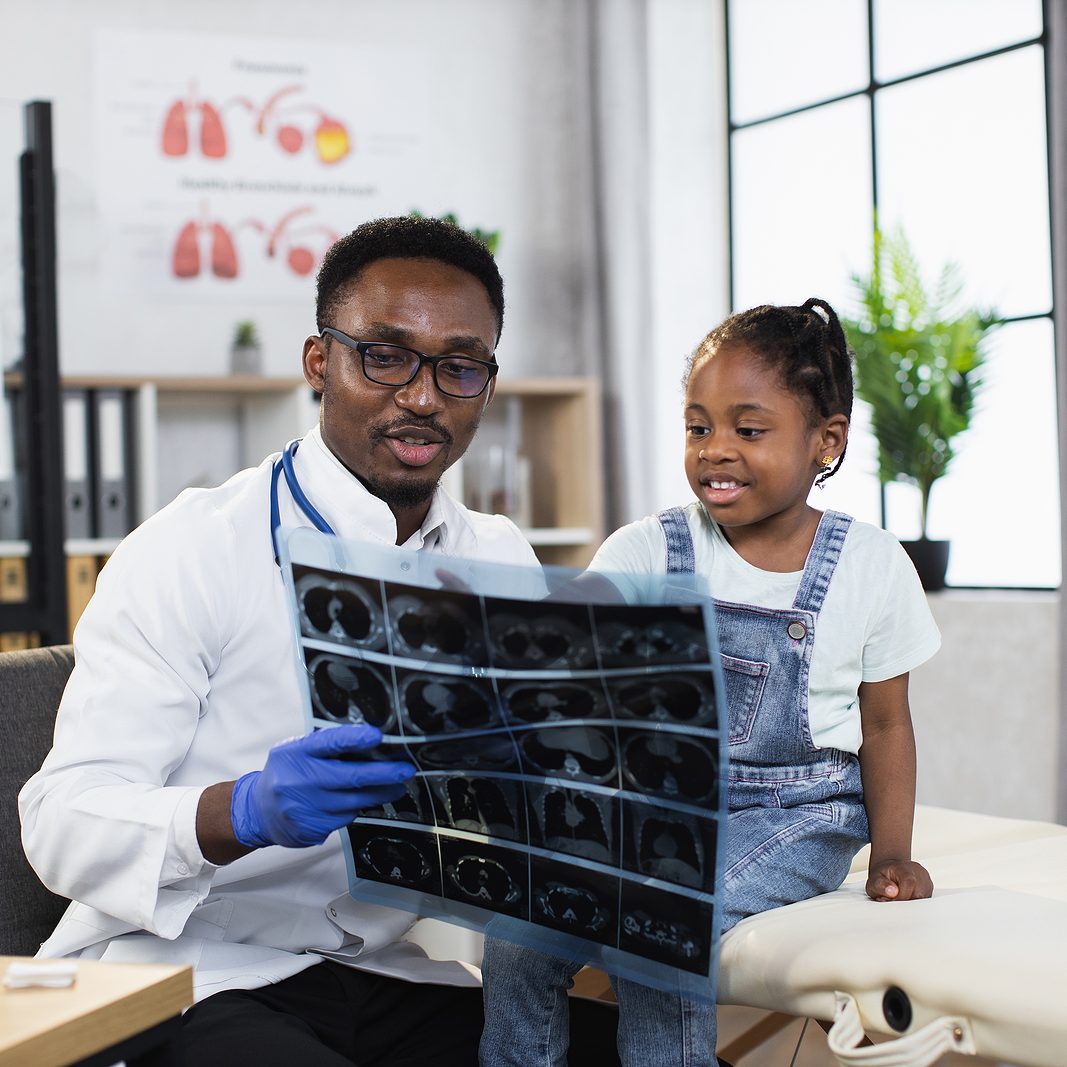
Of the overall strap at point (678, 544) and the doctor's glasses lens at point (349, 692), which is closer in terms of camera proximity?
the doctor's glasses lens at point (349, 692)

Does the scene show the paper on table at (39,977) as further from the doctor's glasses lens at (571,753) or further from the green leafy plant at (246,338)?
the green leafy plant at (246,338)

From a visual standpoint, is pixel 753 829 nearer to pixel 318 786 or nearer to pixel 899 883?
pixel 899 883

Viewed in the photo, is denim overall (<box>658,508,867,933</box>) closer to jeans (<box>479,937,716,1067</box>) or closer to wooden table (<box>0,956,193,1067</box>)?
jeans (<box>479,937,716,1067</box>)

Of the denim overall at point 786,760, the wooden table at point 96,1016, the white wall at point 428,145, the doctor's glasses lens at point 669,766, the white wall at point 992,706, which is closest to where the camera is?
the wooden table at point 96,1016

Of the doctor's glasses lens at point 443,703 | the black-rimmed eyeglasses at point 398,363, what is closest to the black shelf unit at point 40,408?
the black-rimmed eyeglasses at point 398,363

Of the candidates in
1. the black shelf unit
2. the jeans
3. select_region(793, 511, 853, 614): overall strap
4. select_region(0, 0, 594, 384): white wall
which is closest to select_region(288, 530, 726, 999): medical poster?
the jeans

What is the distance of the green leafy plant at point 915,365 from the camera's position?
3.06 meters

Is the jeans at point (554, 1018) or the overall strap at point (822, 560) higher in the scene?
the overall strap at point (822, 560)

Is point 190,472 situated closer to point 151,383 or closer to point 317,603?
point 151,383

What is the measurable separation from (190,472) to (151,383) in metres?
0.48

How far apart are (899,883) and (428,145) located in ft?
11.5

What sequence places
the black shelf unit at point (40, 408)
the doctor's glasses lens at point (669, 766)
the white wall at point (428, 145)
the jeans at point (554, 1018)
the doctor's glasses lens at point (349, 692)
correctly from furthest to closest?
the white wall at point (428, 145) → the black shelf unit at point (40, 408) → the jeans at point (554, 1018) → the doctor's glasses lens at point (349, 692) → the doctor's glasses lens at point (669, 766)

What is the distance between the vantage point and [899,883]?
3.61ft

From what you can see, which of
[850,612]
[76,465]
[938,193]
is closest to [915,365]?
[938,193]
